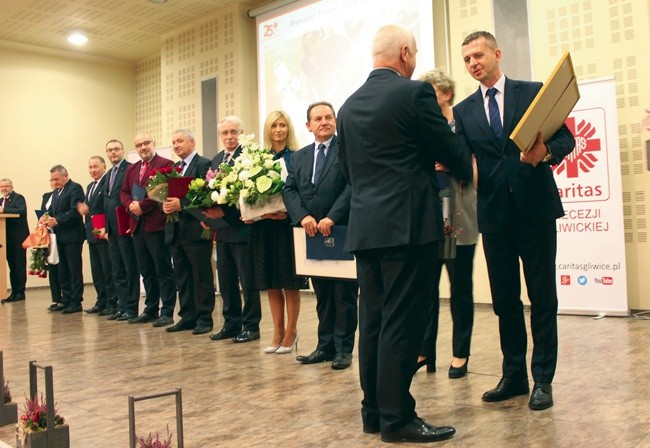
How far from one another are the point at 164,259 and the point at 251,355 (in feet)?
6.04

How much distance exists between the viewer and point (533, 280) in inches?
108

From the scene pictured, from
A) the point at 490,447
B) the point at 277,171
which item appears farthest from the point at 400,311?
the point at 277,171

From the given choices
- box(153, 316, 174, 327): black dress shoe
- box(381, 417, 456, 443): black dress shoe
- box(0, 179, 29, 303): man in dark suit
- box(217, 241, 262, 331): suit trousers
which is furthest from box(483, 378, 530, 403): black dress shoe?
box(0, 179, 29, 303): man in dark suit

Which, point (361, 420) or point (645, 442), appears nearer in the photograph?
point (645, 442)

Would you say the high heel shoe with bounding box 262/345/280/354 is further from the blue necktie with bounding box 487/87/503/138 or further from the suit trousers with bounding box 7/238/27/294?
the suit trousers with bounding box 7/238/27/294

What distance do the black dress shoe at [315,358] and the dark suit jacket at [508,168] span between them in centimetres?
150

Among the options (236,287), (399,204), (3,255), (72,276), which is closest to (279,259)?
(236,287)

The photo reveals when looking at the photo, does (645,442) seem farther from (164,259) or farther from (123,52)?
(123,52)

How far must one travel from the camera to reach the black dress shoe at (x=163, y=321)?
18.6 ft

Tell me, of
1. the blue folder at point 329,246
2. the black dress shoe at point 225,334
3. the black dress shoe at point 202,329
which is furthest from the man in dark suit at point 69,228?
the blue folder at point 329,246

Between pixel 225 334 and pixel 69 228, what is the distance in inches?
120

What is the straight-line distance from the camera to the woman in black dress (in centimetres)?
422

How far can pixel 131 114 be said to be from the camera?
38.7 ft

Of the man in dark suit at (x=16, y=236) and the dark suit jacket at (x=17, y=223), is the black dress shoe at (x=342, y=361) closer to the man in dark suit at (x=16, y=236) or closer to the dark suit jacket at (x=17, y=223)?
the man in dark suit at (x=16, y=236)
